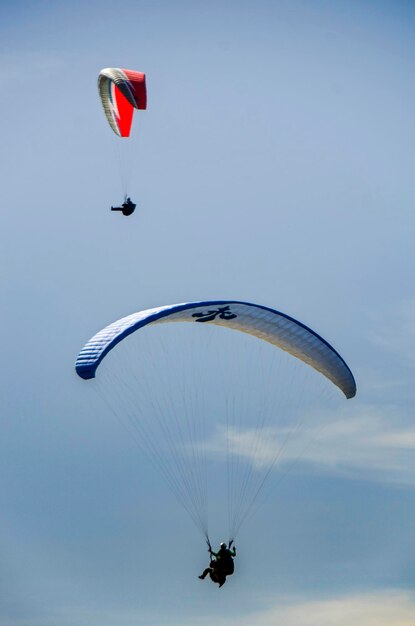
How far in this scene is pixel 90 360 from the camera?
43.7m

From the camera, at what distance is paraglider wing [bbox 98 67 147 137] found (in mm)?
53969

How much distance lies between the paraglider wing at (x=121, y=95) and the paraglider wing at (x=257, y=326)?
8727 mm

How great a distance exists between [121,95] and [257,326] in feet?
42.0

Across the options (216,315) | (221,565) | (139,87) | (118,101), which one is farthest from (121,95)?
(221,565)

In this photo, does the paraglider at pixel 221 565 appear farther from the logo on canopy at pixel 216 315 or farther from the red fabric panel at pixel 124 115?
the red fabric panel at pixel 124 115

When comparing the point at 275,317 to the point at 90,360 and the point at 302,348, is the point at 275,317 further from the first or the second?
the point at 90,360

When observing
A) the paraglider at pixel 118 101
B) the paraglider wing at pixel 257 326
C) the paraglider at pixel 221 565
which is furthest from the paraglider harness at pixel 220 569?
the paraglider at pixel 118 101

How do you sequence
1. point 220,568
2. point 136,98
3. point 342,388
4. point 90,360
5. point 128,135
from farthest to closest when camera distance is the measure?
point 128,135 → point 136,98 → point 342,388 → point 220,568 → point 90,360

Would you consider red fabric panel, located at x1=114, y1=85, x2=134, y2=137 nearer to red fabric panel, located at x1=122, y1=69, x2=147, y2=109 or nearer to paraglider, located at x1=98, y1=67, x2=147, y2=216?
paraglider, located at x1=98, y1=67, x2=147, y2=216

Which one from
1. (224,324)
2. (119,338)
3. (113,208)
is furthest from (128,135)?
(119,338)

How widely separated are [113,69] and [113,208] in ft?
15.6

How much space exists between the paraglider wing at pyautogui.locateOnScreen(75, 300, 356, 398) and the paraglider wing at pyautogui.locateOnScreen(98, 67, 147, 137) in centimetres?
873

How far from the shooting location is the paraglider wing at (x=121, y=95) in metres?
54.0

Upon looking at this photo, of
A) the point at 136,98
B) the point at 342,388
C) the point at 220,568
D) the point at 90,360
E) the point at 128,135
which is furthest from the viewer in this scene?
the point at 128,135
